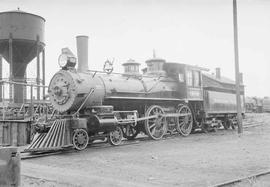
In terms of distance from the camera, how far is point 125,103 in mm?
12578

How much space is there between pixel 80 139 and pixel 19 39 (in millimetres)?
12931

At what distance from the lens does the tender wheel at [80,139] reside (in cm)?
998

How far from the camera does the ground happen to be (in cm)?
566

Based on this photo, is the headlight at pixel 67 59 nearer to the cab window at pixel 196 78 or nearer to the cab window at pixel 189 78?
the cab window at pixel 189 78

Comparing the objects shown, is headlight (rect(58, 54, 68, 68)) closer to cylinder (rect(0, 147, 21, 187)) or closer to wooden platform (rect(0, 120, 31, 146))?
wooden platform (rect(0, 120, 31, 146))

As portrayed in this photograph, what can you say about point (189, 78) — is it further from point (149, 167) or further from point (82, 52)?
point (149, 167)

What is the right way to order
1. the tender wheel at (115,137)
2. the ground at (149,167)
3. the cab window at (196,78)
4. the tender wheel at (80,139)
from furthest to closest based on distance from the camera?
the cab window at (196,78) → the tender wheel at (115,137) → the tender wheel at (80,139) → the ground at (149,167)

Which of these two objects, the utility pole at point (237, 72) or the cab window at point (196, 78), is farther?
the cab window at point (196, 78)

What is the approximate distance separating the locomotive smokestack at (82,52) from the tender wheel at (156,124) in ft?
9.93

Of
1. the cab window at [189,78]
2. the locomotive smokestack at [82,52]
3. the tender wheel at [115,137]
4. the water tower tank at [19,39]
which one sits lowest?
the tender wheel at [115,137]

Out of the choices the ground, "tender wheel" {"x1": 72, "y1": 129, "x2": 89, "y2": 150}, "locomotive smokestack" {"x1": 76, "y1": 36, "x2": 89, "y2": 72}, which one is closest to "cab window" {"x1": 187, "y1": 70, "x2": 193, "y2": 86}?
"locomotive smokestack" {"x1": 76, "y1": 36, "x2": 89, "y2": 72}

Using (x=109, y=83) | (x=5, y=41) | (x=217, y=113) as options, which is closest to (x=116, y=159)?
(x=109, y=83)

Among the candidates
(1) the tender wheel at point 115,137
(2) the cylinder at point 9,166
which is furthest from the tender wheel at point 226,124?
(2) the cylinder at point 9,166

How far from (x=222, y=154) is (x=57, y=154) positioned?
4.30m
